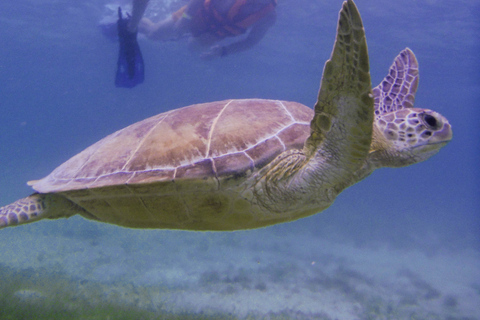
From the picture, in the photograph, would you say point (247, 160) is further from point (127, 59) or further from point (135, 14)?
point (135, 14)

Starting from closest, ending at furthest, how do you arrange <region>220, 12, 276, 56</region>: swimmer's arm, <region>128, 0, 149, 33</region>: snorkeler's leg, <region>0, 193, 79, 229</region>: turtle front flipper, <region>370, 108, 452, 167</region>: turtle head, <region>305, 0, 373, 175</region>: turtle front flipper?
<region>305, 0, 373, 175</region>: turtle front flipper → <region>370, 108, 452, 167</region>: turtle head → <region>0, 193, 79, 229</region>: turtle front flipper → <region>128, 0, 149, 33</region>: snorkeler's leg → <region>220, 12, 276, 56</region>: swimmer's arm

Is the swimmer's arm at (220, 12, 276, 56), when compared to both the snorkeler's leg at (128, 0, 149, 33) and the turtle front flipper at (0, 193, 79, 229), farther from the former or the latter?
the turtle front flipper at (0, 193, 79, 229)

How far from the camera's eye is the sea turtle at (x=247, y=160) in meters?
2.23

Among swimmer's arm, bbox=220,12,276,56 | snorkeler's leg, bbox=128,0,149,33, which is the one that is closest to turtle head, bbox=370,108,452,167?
snorkeler's leg, bbox=128,0,149,33

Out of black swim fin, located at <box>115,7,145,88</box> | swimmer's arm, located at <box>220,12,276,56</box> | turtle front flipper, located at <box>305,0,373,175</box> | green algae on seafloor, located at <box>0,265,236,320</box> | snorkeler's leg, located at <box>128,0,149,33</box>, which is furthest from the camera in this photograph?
swimmer's arm, located at <box>220,12,276,56</box>

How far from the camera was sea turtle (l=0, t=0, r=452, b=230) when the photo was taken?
2.23m

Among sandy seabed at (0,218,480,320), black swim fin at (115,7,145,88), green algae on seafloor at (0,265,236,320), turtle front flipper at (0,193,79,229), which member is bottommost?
sandy seabed at (0,218,480,320)

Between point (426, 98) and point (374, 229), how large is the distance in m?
29.4

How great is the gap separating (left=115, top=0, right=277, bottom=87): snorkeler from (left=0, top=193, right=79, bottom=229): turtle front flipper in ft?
33.5

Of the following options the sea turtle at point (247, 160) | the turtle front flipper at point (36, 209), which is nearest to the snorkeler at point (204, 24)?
the turtle front flipper at point (36, 209)

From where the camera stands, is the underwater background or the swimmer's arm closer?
the underwater background

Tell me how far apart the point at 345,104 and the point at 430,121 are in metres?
1.09

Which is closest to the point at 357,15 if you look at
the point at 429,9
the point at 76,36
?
the point at 429,9

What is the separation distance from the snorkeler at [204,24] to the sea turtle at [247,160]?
10710 mm
